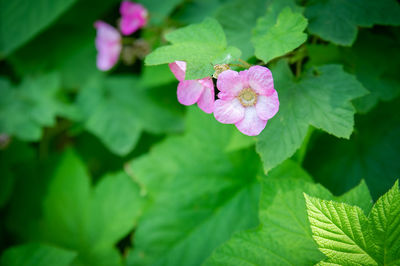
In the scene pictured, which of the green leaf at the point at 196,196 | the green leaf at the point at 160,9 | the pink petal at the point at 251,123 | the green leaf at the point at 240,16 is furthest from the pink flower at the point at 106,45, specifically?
the pink petal at the point at 251,123

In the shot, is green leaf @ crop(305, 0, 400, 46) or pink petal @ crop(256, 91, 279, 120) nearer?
pink petal @ crop(256, 91, 279, 120)

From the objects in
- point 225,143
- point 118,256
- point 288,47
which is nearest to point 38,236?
point 118,256

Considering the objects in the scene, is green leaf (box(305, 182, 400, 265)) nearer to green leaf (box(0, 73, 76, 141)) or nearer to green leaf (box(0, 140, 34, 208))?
green leaf (box(0, 73, 76, 141))

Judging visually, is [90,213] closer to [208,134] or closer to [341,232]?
[208,134]

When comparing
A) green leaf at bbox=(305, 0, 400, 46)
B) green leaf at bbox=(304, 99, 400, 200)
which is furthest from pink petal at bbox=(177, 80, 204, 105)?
green leaf at bbox=(304, 99, 400, 200)

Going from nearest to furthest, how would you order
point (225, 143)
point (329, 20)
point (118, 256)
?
point (329, 20) < point (225, 143) < point (118, 256)

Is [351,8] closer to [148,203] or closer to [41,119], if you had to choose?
[148,203]
